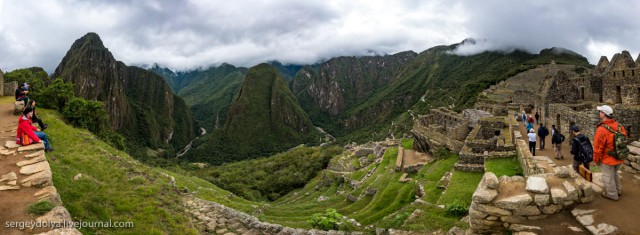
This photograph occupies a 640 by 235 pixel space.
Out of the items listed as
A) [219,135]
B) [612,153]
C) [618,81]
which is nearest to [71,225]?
[612,153]

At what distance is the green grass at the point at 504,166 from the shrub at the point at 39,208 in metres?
14.1

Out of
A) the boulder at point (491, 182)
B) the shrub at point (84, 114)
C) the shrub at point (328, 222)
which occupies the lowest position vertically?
the shrub at point (328, 222)

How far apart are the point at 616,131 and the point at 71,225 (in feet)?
41.2

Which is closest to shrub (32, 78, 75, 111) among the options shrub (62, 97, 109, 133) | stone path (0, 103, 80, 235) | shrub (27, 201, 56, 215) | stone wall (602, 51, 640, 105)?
shrub (62, 97, 109, 133)

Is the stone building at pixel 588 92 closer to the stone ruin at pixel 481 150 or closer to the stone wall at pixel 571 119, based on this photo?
the stone wall at pixel 571 119

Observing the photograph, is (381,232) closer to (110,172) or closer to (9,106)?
(110,172)

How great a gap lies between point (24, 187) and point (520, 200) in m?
12.2

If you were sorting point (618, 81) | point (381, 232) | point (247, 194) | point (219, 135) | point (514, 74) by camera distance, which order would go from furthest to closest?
point (219, 135) → point (514, 74) → point (247, 194) → point (618, 81) → point (381, 232)

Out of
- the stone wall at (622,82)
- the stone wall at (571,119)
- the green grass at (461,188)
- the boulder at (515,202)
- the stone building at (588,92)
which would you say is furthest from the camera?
the stone wall at (622,82)

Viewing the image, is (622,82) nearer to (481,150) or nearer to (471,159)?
(481,150)

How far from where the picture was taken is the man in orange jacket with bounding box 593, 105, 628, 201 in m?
7.09

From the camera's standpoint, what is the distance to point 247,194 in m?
46.0

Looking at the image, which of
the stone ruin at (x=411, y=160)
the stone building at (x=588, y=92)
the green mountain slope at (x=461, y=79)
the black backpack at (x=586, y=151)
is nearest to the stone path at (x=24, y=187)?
the black backpack at (x=586, y=151)

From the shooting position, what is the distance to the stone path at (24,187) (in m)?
7.31
